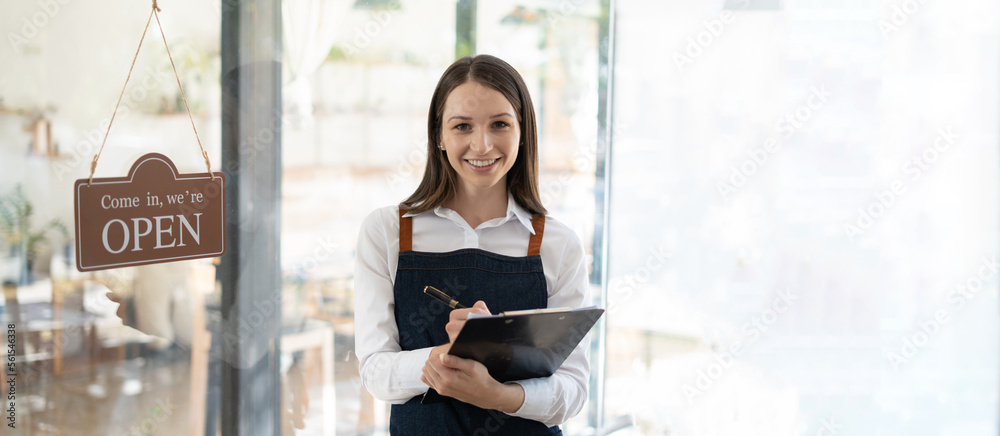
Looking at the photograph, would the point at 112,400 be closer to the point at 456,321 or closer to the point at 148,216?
the point at 148,216

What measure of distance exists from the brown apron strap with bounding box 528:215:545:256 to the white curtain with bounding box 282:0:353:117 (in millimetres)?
1027

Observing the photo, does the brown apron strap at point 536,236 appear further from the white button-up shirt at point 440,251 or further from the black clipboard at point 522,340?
the black clipboard at point 522,340

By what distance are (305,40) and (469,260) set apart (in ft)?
3.61

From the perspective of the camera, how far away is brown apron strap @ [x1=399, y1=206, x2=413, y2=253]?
156cm

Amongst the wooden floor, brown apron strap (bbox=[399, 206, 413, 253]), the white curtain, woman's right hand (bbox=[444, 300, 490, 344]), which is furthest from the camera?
the white curtain

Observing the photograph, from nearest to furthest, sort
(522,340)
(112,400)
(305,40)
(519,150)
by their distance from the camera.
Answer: (522,340) < (519,150) < (112,400) < (305,40)

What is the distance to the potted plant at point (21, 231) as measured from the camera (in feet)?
5.27

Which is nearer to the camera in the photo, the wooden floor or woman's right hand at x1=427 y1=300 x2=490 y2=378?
woman's right hand at x1=427 y1=300 x2=490 y2=378

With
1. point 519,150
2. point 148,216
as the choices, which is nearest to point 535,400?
point 519,150

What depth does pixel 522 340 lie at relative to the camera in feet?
4.35

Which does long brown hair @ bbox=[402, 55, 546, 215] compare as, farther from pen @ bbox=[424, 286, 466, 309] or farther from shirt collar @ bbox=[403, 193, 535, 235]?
pen @ bbox=[424, 286, 466, 309]

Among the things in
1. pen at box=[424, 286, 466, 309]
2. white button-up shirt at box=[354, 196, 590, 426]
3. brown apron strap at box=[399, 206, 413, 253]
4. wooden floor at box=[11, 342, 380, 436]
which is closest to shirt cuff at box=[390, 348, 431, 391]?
white button-up shirt at box=[354, 196, 590, 426]

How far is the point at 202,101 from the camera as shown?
6.47ft

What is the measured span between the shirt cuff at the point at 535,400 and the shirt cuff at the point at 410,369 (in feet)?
0.66
